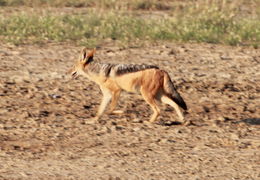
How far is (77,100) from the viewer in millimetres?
9852

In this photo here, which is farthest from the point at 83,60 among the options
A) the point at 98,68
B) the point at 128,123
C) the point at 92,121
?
A: the point at 128,123

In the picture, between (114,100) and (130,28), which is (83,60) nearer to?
(114,100)

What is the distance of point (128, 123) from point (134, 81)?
467 mm

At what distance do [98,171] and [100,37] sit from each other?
633cm

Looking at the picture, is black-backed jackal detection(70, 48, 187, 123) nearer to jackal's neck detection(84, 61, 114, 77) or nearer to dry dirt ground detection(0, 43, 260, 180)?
jackal's neck detection(84, 61, 114, 77)

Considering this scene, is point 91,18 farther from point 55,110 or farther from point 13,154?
point 13,154

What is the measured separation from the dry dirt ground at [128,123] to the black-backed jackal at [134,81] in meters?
0.23

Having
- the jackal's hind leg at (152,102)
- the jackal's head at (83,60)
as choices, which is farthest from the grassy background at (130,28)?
the jackal's hind leg at (152,102)

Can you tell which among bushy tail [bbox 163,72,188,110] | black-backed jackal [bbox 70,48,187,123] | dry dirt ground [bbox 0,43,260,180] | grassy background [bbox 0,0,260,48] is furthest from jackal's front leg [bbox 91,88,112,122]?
grassy background [bbox 0,0,260,48]

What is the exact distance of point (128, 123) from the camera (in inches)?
348

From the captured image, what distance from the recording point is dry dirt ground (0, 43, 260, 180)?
24.2 feet

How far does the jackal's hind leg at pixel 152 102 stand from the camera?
28.5 ft

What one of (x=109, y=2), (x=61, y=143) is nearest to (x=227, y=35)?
(x=109, y=2)

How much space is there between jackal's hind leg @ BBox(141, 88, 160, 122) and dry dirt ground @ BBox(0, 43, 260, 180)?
0.12 metres
